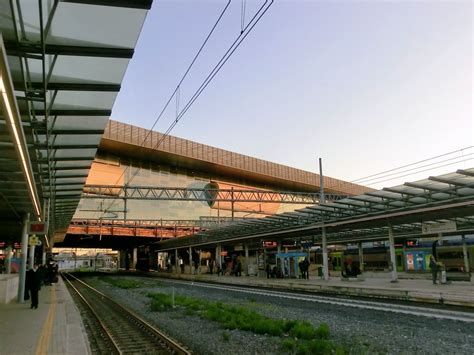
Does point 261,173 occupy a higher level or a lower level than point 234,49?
higher

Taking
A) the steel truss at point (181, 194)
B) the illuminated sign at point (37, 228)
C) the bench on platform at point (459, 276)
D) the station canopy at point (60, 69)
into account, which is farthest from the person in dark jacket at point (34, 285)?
the bench on platform at point (459, 276)

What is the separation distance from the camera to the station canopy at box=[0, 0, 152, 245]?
614 centimetres

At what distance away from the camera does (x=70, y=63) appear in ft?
25.3

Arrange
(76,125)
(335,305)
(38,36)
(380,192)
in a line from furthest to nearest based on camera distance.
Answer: (380,192) < (335,305) < (76,125) < (38,36)

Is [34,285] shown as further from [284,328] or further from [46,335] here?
[284,328]

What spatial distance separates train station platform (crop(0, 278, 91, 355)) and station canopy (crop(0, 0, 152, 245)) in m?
3.96

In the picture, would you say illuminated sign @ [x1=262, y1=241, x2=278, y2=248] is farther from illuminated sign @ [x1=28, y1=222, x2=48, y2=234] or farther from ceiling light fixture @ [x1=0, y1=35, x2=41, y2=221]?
ceiling light fixture @ [x1=0, y1=35, x2=41, y2=221]

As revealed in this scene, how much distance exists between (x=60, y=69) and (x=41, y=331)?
6.75 meters

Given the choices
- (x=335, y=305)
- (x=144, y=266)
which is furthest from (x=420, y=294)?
(x=144, y=266)

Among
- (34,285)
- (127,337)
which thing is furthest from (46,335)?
(34,285)

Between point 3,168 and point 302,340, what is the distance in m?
9.31

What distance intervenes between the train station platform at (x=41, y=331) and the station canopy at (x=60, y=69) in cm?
396

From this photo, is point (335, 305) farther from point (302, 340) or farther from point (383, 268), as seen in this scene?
point (383, 268)

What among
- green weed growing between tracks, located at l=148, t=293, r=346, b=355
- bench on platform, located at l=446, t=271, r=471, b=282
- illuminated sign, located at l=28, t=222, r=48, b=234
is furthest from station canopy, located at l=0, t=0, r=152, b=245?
bench on platform, located at l=446, t=271, r=471, b=282
